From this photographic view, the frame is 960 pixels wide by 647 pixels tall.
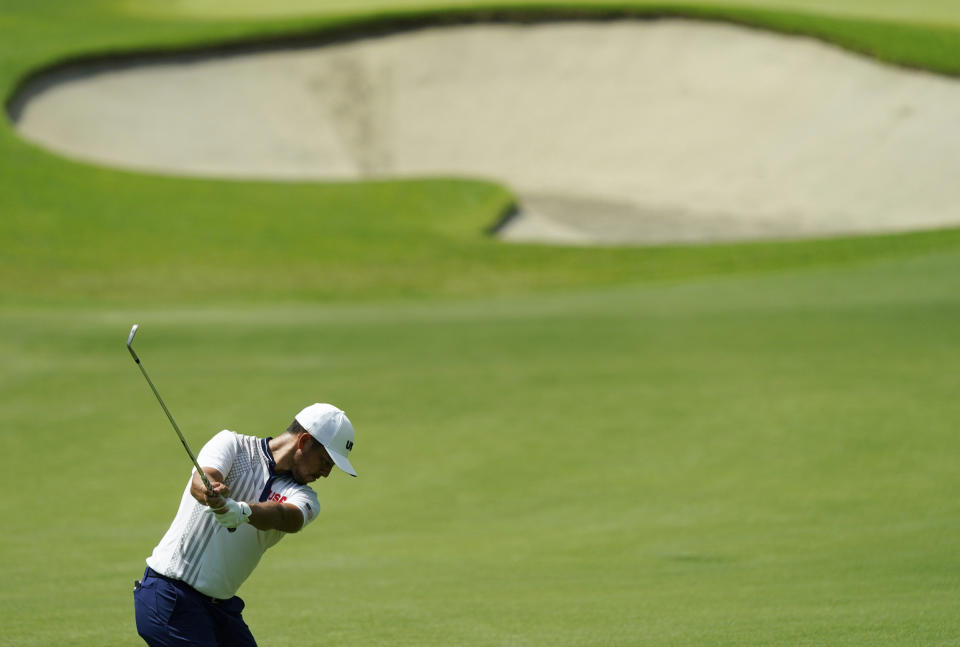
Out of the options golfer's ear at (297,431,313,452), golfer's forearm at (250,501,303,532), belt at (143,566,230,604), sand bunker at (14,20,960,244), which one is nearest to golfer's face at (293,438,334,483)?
golfer's ear at (297,431,313,452)

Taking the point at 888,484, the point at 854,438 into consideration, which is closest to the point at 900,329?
the point at 854,438

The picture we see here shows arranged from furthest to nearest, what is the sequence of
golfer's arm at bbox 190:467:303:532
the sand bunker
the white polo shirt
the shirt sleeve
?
the sand bunker, the white polo shirt, the shirt sleeve, golfer's arm at bbox 190:467:303:532

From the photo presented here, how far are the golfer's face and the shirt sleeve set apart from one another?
0.93 feet

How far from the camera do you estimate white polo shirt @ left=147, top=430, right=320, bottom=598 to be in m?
5.59

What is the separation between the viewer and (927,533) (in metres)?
10.6

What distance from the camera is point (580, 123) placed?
3488 centimetres

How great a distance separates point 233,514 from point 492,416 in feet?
31.4

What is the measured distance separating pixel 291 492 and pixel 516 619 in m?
3.09

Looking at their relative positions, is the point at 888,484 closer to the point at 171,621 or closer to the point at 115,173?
the point at 171,621

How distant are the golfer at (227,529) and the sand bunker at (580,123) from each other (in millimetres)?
Answer: 23074

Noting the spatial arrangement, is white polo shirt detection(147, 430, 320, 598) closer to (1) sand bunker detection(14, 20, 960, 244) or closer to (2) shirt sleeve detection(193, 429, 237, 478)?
(2) shirt sleeve detection(193, 429, 237, 478)

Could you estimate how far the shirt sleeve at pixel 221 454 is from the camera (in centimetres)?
545

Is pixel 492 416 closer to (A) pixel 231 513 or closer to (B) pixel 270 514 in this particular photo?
(B) pixel 270 514

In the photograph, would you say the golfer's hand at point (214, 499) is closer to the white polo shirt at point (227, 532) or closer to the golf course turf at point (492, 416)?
the white polo shirt at point (227, 532)
